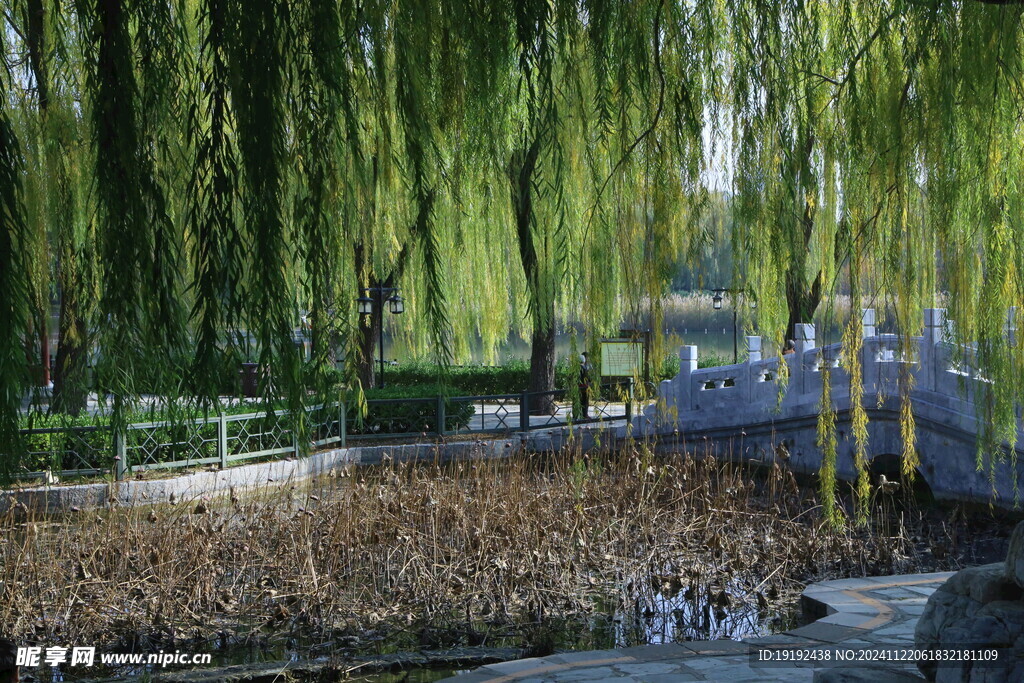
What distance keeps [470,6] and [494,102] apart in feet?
1.20

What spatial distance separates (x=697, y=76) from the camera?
3867mm

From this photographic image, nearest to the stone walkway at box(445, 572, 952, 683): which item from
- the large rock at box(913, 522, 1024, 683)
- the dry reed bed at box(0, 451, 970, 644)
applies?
the large rock at box(913, 522, 1024, 683)

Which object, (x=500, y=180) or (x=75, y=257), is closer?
(x=75, y=257)

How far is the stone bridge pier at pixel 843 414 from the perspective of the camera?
1296 centimetres

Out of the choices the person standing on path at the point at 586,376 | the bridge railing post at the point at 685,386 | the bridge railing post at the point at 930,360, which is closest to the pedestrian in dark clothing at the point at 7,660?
the person standing on path at the point at 586,376

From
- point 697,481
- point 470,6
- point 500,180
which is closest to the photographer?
point 470,6

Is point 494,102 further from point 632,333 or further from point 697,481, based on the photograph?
point 697,481

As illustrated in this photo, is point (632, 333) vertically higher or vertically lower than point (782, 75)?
lower

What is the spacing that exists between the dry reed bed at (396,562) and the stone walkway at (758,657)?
126cm

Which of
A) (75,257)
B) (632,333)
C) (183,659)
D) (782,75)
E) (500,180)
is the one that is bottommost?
(183,659)

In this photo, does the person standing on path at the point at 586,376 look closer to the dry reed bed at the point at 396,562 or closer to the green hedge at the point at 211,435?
the dry reed bed at the point at 396,562

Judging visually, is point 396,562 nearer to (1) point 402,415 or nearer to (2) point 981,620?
(2) point 981,620

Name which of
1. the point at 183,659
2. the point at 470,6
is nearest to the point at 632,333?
the point at 470,6

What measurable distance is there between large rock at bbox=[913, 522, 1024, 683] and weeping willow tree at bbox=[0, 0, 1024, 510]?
2.67 ft
